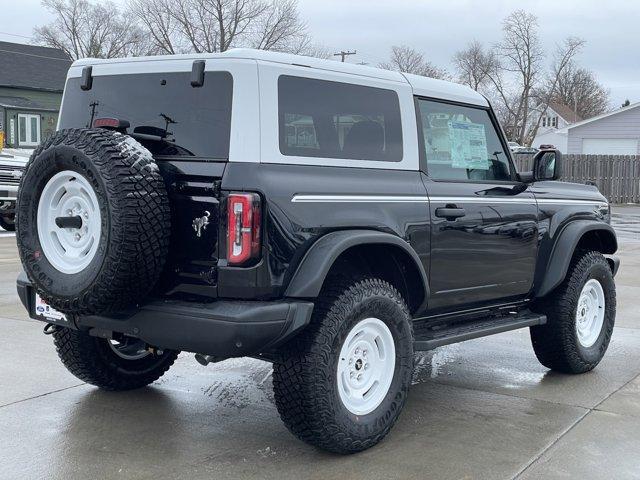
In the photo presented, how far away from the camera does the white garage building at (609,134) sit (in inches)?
1372

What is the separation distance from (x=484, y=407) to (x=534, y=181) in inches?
63.6

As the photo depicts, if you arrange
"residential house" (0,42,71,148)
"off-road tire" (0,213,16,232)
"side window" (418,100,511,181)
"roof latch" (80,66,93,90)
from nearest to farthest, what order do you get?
1. "roof latch" (80,66,93,90)
2. "side window" (418,100,511,181)
3. "off-road tire" (0,213,16,232)
4. "residential house" (0,42,71,148)

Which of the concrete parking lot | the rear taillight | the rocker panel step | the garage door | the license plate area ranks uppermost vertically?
the garage door

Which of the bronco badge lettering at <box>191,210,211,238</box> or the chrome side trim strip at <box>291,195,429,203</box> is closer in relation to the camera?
the bronco badge lettering at <box>191,210,211,238</box>

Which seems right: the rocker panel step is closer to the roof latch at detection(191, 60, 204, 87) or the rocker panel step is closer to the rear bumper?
the rear bumper

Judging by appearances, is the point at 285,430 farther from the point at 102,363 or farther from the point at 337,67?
the point at 337,67

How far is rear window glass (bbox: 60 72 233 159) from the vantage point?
4.01 m

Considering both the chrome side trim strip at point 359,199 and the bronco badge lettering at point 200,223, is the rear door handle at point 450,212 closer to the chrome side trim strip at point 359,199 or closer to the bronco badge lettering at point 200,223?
the chrome side trim strip at point 359,199

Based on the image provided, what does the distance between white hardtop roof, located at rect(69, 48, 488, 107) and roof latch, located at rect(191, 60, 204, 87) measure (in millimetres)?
54

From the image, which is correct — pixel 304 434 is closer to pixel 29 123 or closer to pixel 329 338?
pixel 329 338

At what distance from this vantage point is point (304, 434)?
4.05 m

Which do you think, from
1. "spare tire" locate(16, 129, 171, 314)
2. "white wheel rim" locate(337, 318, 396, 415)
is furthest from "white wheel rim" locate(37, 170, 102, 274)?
"white wheel rim" locate(337, 318, 396, 415)

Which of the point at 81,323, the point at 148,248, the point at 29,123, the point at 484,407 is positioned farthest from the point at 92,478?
the point at 29,123

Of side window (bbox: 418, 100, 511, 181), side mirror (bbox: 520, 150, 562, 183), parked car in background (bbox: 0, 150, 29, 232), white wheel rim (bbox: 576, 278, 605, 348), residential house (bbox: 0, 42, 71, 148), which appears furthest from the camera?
residential house (bbox: 0, 42, 71, 148)
